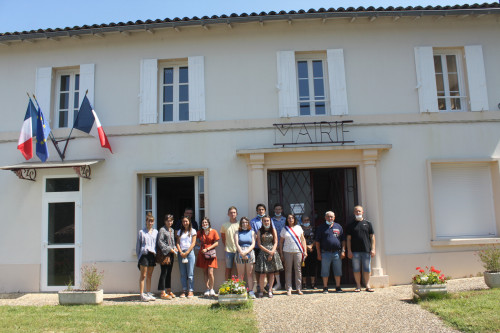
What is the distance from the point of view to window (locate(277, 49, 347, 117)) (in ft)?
30.1

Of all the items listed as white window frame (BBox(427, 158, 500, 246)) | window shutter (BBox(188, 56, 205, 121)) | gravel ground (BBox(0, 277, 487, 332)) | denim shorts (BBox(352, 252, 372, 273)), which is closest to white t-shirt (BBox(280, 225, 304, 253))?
gravel ground (BBox(0, 277, 487, 332))

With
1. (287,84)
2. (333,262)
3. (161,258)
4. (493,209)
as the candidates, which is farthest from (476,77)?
(161,258)

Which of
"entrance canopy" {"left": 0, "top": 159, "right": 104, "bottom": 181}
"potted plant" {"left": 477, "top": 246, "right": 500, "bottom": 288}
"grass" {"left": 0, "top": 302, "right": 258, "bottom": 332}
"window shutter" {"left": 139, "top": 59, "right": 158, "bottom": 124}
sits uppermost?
"window shutter" {"left": 139, "top": 59, "right": 158, "bottom": 124}

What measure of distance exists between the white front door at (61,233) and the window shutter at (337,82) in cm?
595

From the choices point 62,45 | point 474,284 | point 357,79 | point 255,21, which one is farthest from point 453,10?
point 62,45

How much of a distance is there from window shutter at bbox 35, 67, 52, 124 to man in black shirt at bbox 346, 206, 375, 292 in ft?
23.5

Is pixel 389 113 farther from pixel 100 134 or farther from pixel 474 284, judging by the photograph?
pixel 100 134

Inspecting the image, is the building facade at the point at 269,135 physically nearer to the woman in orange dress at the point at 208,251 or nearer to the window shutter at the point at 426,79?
the window shutter at the point at 426,79

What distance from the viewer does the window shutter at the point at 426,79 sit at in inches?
360

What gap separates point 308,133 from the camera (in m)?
9.08

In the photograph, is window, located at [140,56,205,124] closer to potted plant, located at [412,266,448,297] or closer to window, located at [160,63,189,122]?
window, located at [160,63,189,122]

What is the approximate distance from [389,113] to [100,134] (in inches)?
246

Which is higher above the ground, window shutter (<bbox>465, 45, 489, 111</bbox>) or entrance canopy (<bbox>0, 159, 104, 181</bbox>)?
window shutter (<bbox>465, 45, 489, 111</bbox>)

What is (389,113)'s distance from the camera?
9141mm
